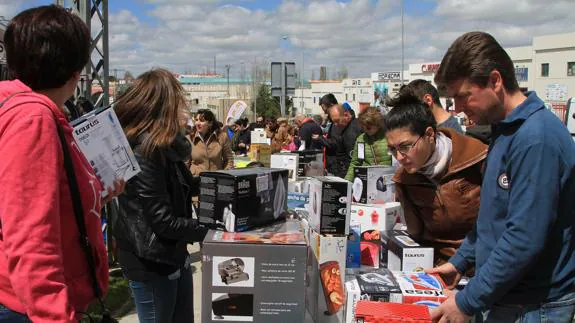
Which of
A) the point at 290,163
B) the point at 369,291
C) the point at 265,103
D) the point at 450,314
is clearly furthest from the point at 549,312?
the point at 265,103

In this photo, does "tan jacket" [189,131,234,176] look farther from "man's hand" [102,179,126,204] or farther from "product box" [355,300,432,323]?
"product box" [355,300,432,323]

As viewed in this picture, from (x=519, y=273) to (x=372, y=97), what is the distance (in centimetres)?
6315

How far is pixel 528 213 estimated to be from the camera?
4.66ft

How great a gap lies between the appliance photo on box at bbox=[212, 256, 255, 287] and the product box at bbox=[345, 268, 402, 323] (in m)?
0.40

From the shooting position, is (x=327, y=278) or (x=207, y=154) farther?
(x=207, y=154)

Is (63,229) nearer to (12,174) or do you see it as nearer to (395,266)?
(12,174)

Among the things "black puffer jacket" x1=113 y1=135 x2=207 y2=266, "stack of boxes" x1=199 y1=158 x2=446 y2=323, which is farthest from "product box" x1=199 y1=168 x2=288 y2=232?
"black puffer jacket" x1=113 y1=135 x2=207 y2=266

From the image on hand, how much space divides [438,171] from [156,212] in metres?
1.30

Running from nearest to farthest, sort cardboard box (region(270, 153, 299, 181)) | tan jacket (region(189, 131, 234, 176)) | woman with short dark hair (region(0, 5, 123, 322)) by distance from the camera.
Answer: woman with short dark hair (region(0, 5, 123, 322)) < cardboard box (region(270, 153, 299, 181)) < tan jacket (region(189, 131, 234, 176))

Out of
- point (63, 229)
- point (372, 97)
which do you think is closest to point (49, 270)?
point (63, 229)

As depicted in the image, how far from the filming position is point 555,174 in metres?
1.41

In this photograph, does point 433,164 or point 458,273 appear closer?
point 458,273

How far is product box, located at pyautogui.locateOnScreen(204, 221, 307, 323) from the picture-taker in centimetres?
187

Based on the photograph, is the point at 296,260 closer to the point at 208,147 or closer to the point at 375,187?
the point at 375,187
